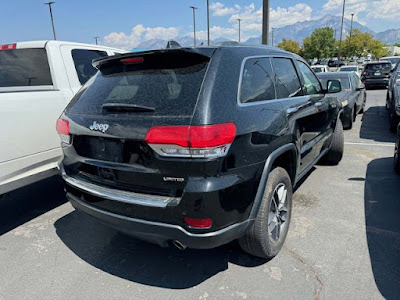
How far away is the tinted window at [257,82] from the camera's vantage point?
245 centimetres

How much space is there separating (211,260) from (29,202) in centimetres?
280

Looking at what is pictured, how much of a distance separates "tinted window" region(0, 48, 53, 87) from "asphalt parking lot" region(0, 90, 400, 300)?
160cm

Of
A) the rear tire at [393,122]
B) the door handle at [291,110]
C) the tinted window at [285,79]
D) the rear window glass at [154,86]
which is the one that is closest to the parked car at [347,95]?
the rear tire at [393,122]

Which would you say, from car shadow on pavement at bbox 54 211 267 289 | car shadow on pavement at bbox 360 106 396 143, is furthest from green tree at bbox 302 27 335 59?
car shadow on pavement at bbox 54 211 267 289

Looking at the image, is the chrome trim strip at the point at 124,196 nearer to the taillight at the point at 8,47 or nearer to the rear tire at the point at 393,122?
the taillight at the point at 8,47

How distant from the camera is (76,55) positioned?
4.10 metres

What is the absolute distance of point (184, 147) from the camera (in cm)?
203

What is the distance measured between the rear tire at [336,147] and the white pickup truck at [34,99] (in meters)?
3.82

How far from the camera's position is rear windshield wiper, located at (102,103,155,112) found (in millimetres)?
2225

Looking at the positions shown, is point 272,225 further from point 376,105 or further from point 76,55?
point 376,105

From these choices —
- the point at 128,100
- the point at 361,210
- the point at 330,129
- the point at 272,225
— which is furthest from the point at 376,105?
the point at 128,100

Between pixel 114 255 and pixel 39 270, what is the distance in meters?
0.64

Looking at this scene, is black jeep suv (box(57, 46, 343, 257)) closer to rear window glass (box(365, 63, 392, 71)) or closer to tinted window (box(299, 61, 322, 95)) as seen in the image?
tinted window (box(299, 61, 322, 95))

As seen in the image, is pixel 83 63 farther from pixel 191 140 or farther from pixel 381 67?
pixel 381 67
